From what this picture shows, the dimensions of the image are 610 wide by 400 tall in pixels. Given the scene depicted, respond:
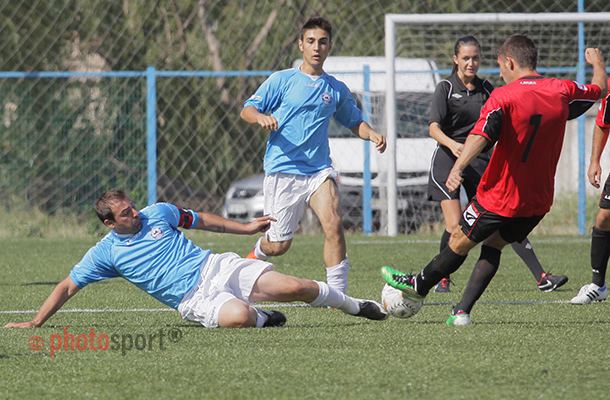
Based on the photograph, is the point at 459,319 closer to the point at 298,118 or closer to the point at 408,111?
the point at 298,118

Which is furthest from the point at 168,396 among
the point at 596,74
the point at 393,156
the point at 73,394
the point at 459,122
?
the point at 393,156

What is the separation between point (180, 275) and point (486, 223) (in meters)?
1.85

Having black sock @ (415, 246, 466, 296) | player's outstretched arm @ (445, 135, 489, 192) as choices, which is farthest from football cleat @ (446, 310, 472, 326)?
player's outstretched arm @ (445, 135, 489, 192)

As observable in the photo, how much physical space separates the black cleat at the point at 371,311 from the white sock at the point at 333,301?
0.04 metres

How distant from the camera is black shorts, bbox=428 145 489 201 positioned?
10305 mm

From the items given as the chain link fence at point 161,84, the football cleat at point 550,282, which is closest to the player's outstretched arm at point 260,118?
the football cleat at point 550,282

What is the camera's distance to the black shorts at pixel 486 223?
26.0 ft

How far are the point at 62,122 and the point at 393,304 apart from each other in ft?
41.1

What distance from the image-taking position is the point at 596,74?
27.3 feet

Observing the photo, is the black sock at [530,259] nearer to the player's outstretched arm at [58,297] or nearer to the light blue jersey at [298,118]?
the light blue jersey at [298,118]

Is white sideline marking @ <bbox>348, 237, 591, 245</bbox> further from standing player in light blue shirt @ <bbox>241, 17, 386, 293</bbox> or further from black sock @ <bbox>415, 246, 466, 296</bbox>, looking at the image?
black sock @ <bbox>415, 246, 466, 296</bbox>

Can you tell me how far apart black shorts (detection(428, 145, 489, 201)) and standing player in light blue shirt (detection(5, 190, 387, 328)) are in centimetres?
257

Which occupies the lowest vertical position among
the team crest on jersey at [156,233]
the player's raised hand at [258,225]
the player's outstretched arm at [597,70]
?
the team crest on jersey at [156,233]

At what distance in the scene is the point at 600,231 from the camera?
31.7 ft
